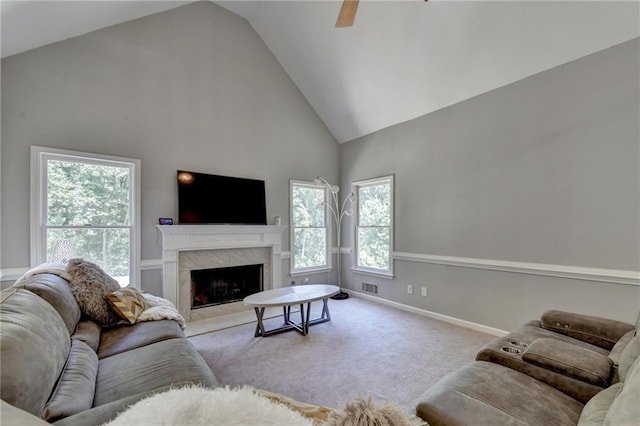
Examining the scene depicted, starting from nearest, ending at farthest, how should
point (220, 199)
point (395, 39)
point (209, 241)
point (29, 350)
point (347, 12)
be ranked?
point (29, 350)
point (347, 12)
point (395, 39)
point (209, 241)
point (220, 199)

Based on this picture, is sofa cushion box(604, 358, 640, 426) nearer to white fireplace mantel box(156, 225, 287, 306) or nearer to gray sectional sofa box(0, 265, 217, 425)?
gray sectional sofa box(0, 265, 217, 425)

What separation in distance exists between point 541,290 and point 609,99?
1.90 meters

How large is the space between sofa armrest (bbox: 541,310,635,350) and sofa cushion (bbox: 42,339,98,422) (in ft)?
9.09

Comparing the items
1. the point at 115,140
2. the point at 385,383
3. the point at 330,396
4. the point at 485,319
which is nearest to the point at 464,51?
the point at 485,319

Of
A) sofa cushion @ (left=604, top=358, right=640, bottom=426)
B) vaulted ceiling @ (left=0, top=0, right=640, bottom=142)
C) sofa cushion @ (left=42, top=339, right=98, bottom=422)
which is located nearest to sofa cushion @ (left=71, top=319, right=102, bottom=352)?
sofa cushion @ (left=42, top=339, right=98, bottom=422)

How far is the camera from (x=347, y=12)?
2.15m

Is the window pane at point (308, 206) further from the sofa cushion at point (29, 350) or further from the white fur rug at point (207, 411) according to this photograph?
the white fur rug at point (207, 411)

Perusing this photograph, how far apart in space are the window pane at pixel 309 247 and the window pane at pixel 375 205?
822mm

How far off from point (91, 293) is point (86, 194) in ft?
4.94

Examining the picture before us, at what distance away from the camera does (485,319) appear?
3.27 metres

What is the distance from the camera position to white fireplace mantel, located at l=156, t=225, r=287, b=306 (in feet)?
11.5

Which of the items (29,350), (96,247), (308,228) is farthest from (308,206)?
(29,350)

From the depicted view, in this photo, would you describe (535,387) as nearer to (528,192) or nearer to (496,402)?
(496,402)

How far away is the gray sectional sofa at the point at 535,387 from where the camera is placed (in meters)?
1.10
